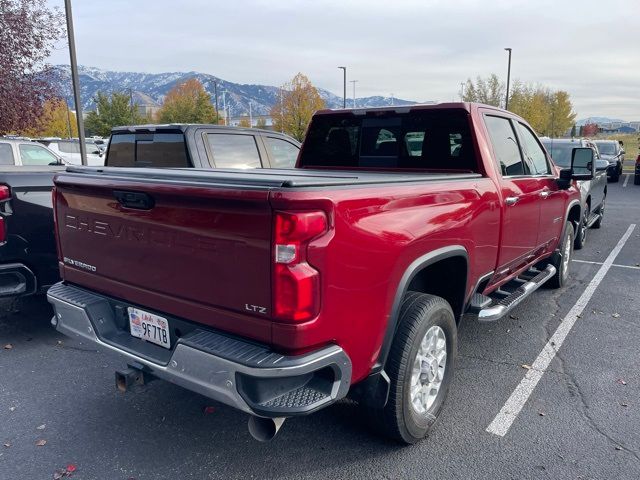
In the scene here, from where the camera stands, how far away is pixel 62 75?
14547 mm

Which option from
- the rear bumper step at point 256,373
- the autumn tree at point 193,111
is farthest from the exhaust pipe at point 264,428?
the autumn tree at point 193,111

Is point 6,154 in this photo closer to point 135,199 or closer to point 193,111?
point 135,199

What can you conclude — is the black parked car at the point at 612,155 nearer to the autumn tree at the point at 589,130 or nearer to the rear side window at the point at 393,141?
the rear side window at the point at 393,141

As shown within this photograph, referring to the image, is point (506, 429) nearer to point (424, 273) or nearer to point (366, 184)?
point (424, 273)

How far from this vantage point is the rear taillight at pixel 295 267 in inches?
83.6

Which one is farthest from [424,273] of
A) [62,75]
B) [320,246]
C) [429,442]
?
[62,75]

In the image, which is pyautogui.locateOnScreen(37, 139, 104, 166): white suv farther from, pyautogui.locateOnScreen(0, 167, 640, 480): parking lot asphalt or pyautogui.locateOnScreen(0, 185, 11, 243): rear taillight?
pyautogui.locateOnScreen(0, 167, 640, 480): parking lot asphalt

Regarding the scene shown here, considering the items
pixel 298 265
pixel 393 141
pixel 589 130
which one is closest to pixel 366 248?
pixel 298 265

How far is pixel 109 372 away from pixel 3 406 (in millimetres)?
734

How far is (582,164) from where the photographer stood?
17.2 feet

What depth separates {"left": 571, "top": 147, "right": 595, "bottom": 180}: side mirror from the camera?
5.16m

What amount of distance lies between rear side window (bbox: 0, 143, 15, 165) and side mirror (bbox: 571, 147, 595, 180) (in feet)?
33.6

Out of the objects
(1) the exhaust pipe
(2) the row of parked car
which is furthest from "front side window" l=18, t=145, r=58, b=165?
(1) the exhaust pipe

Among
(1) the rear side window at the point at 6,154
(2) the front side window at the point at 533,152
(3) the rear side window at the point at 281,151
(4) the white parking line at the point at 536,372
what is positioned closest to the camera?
(4) the white parking line at the point at 536,372
